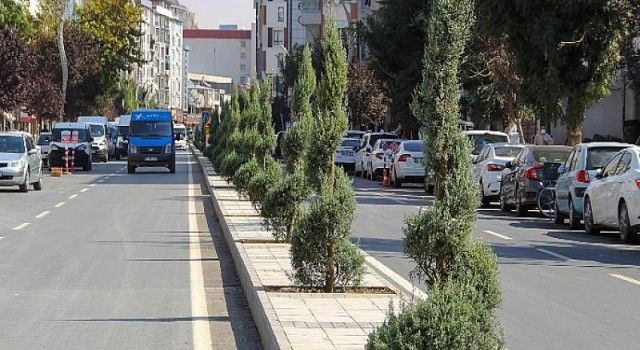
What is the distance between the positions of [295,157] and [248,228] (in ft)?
4.53

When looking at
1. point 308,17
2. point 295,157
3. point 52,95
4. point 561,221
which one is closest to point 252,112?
point 561,221

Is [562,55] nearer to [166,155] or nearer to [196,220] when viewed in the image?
[196,220]

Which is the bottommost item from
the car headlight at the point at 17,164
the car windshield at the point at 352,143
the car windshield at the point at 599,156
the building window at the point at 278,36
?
the car headlight at the point at 17,164

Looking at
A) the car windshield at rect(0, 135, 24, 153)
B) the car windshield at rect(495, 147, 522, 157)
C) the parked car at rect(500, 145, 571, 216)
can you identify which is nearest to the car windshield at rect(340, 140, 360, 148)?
the car windshield at rect(0, 135, 24, 153)

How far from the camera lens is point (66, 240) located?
20984 mm


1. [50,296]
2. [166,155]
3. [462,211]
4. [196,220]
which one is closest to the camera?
[462,211]

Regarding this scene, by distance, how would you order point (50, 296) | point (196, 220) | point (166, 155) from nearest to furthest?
point (50, 296), point (196, 220), point (166, 155)

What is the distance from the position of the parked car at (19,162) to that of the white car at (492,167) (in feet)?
42.4

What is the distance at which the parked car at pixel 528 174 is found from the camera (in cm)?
2834

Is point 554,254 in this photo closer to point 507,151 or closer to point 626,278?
point 626,278

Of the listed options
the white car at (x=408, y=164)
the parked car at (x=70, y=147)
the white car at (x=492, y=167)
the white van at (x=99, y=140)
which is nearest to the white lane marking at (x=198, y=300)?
the white car at (x=492, y=167)

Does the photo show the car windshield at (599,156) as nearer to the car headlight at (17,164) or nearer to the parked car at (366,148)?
the car headlight at (17,164)

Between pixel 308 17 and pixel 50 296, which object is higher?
pixel 308 17

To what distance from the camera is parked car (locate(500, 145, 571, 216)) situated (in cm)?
2834
